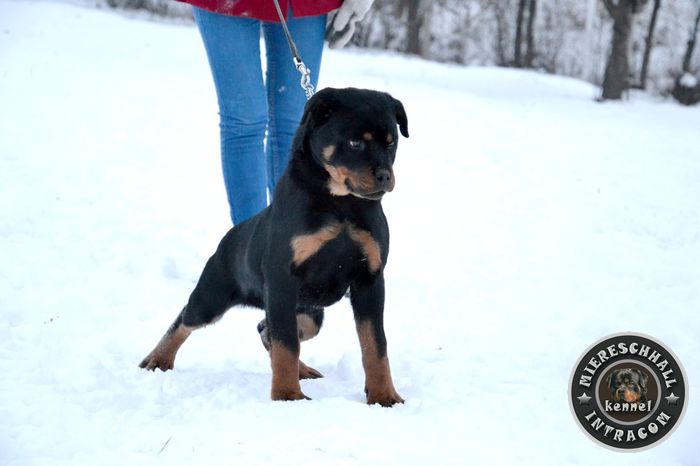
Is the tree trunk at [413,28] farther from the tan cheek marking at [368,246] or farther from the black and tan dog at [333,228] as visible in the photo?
the tan cheek marking at [368,246]

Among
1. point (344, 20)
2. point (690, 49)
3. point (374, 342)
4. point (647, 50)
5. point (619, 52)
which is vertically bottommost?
point (647, 50)

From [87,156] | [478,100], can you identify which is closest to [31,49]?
[87,156]

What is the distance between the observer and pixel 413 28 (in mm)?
20641

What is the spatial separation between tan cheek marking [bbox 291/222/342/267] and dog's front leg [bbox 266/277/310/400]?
0.12 metres

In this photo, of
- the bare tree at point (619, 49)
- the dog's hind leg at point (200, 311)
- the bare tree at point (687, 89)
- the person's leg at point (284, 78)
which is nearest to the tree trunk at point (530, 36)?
the bare tree at point (687, 89)

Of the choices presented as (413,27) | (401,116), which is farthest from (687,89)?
(401,116)

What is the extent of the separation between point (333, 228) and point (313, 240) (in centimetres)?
8

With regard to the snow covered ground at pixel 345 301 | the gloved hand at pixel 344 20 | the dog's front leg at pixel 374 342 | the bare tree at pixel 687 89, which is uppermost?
the gloved hand at pixel 344 20

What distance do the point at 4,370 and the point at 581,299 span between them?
3041 millimetres

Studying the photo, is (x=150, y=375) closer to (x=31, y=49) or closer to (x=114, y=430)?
(x=114, y=430)

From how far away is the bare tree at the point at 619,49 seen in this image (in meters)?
13.8

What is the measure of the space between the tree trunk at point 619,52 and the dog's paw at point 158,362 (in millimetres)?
12314

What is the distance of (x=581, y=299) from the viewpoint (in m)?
4.41

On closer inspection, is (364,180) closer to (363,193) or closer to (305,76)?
(363,193)
